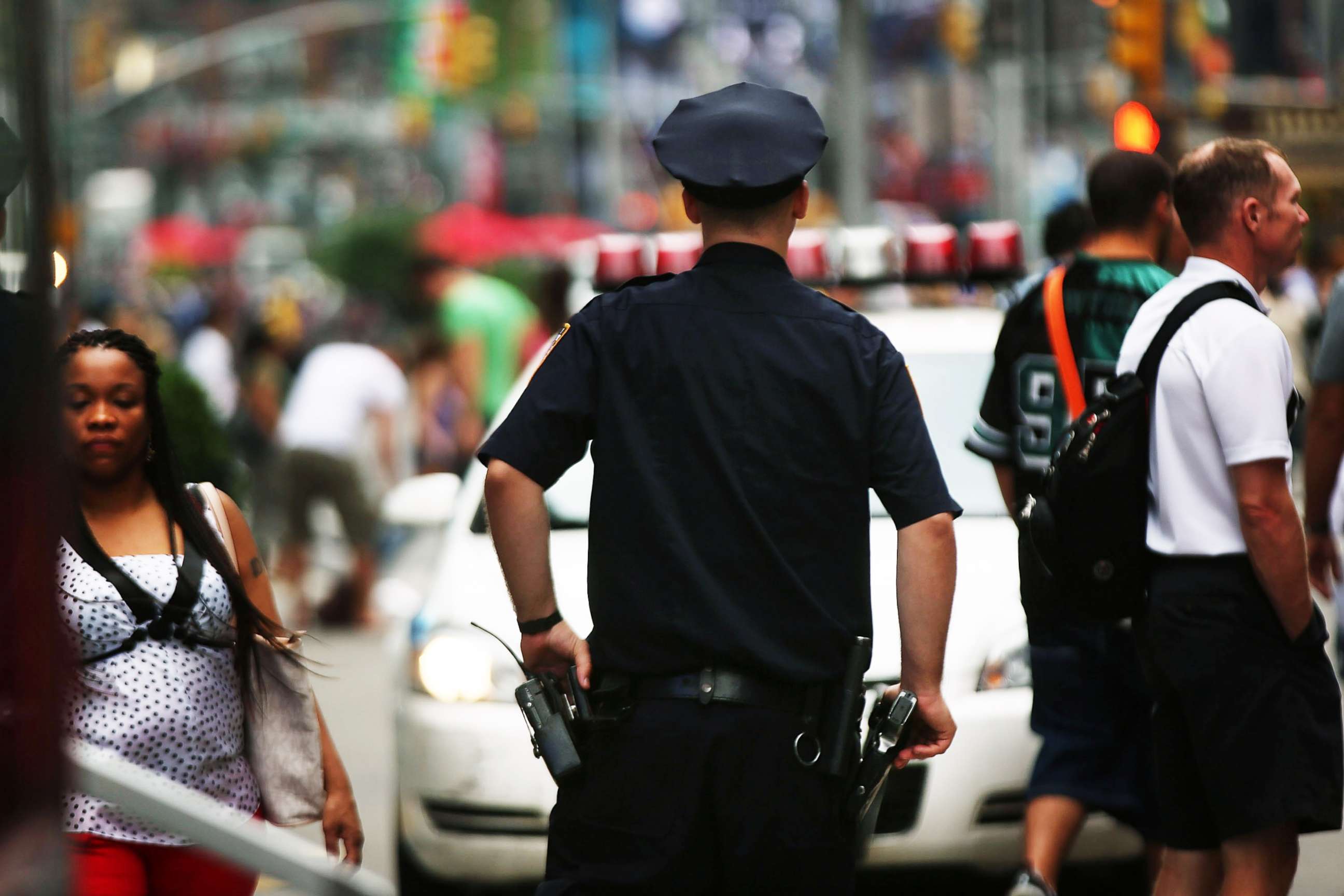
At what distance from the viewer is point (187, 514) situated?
3584 millimetres

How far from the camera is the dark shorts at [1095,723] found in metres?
4.74

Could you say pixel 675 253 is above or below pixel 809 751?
above

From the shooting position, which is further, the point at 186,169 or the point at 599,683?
the point at 186,169

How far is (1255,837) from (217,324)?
12643mm

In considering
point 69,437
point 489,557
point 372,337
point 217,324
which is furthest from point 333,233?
point 69,437

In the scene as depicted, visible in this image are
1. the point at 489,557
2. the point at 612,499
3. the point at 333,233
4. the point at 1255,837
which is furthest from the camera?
the point at 333,233

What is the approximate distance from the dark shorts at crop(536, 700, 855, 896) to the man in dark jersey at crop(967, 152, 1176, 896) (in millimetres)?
1679

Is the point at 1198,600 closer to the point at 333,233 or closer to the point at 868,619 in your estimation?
the point at 868,619

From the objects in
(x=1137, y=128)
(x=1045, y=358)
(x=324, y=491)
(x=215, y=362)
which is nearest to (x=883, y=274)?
(x=1045, y=358)

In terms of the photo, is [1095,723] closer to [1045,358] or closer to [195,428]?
[1045,358]

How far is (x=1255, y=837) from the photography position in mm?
3832

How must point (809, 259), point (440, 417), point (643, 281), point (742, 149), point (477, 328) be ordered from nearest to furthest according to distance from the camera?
point (742, 149)
point (643, 281)
point (809, 259)
point (477, 328)
point (440, 417)

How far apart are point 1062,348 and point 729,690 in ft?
6.49

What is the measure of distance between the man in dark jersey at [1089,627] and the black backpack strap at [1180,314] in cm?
81
